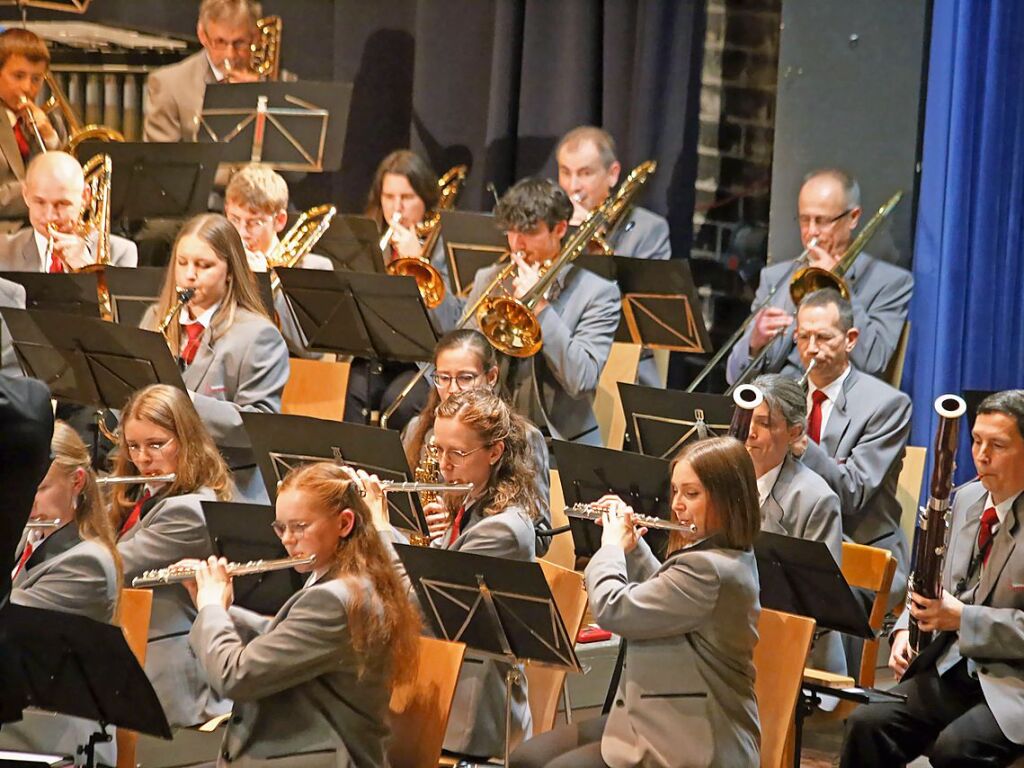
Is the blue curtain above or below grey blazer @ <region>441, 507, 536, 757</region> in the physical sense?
above

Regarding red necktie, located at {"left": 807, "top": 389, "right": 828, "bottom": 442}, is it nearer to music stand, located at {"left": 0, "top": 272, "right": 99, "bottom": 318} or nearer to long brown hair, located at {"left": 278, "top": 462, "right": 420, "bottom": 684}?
long brown hair, located at {"left": 278, "top": 462, "right": 420, "bottom": 684}

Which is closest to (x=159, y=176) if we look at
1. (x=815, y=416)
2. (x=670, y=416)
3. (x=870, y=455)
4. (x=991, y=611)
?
(x=670, y=416)

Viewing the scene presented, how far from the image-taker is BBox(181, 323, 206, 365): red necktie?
495 centimetres

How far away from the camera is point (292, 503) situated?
3.57 m

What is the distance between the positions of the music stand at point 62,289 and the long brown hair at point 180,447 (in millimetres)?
1066

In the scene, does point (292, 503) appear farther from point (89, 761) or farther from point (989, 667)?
point (989, 667)

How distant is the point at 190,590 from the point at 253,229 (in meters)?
2.38

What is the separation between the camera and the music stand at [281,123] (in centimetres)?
633

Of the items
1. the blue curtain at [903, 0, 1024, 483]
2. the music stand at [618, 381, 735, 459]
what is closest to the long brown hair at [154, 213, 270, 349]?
the music stand at [618, 381, 735, 459]

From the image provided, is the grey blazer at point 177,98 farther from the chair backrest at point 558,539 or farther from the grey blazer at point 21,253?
the chair backrest at point 558,539

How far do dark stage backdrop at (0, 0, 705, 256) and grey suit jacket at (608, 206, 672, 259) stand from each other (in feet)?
1.00

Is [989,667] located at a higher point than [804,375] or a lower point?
lower

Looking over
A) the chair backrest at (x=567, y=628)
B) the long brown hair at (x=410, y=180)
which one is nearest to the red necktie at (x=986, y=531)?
the chair backrest at (x=567, y=628)

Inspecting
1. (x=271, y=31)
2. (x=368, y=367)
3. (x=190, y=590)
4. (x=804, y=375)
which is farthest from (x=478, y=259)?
(x=190, y=590)
